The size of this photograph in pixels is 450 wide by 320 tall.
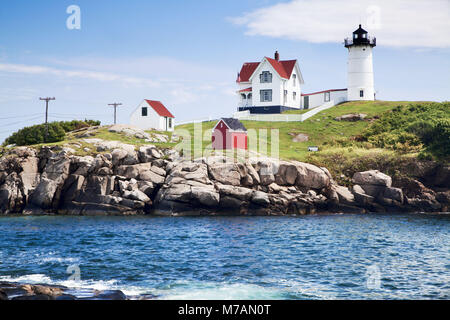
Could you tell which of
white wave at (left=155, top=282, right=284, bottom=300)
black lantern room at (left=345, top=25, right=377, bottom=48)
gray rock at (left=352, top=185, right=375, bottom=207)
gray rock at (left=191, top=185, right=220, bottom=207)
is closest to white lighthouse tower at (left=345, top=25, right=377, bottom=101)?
black lantern room at (left=345, top=25, right=377, bottom=48)

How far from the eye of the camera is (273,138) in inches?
2731

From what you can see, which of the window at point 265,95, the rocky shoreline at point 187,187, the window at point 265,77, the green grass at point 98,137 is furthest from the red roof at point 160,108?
the rocky shoreline at point 187,187

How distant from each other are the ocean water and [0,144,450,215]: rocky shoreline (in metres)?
6.89

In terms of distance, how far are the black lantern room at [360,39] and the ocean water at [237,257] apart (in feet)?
156

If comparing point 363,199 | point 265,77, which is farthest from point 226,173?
point 265,77

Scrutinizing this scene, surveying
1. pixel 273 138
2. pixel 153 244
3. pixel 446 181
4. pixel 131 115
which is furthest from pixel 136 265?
pixel 131 115

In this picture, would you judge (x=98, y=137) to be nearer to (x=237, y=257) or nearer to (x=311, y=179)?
(x=311, y=179)

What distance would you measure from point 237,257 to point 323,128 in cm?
5099

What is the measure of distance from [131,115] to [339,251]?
178 feet

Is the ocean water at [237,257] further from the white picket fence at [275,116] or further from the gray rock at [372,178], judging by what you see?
the white picket fence at [275,116]

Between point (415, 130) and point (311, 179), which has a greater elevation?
point (415, 130)

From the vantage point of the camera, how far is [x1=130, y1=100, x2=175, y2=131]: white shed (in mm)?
74500

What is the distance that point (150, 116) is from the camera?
Result: 74938 mm
